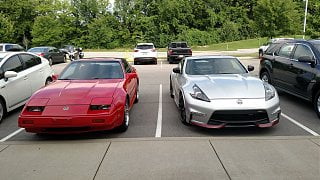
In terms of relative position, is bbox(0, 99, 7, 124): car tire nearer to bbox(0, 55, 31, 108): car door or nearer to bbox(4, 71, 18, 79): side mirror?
bbox(0, 55, 31, 108): car door

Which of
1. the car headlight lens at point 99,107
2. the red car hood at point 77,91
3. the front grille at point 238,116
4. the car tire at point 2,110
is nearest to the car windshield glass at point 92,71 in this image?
the red car hood at point 77,91

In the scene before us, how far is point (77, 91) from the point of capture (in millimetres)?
6484

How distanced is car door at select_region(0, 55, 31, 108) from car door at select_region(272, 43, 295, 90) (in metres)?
6.59

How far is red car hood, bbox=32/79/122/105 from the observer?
615 centimetres

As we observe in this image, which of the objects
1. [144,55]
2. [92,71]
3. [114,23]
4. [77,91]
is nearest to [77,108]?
[77,91]

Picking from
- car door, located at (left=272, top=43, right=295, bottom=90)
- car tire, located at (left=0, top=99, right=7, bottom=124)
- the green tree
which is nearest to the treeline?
the green tree

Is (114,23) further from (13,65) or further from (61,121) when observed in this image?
(61,121)

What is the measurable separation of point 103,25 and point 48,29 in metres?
→ 8.24

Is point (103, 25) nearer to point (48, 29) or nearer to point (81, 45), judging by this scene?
point (81, 45)

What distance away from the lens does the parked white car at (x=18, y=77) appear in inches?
308

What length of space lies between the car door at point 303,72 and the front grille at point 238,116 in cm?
228

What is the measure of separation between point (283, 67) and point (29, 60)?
6741mm

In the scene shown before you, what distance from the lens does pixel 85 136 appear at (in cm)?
639

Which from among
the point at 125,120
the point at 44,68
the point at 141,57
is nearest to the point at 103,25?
the point at 141,57
